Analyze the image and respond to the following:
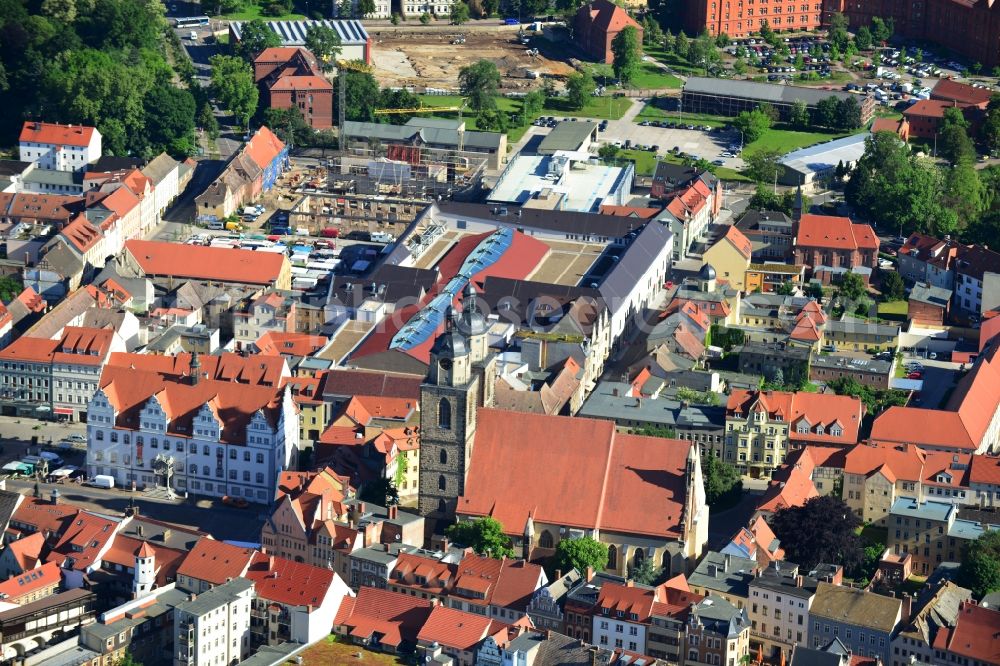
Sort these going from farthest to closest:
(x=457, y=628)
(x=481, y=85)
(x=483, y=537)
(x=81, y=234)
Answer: (x=481, y=85)
(x=81, y=234)
(x=483, y=537)
(x=457, y=628)

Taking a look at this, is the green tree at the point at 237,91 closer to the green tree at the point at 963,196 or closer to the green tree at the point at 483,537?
the green tree at the point at 963,196

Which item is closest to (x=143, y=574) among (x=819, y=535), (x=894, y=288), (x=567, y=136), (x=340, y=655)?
(x=340, y=655)

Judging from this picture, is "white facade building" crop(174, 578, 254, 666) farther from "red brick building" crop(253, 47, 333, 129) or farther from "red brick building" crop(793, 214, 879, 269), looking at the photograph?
"red brick building" crop(253, 47, 333, 129)

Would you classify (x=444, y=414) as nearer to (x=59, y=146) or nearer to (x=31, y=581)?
(x=31, y=581)

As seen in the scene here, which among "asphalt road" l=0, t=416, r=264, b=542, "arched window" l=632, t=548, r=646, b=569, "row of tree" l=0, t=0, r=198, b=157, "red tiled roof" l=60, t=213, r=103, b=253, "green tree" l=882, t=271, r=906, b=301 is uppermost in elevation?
"row of tree" l=0, t=0, r=198, b=157

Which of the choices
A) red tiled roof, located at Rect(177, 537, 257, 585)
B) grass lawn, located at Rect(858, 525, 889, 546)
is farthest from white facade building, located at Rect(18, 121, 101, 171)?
grass lawn, located at Rect(858, 525, 889, 546)

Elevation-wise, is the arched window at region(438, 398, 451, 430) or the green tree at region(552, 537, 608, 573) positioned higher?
the arched window at region(438, 398, 451, 430)

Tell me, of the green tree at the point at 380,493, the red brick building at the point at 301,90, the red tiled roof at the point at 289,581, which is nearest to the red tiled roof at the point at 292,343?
the green tree at the point at 380,493
